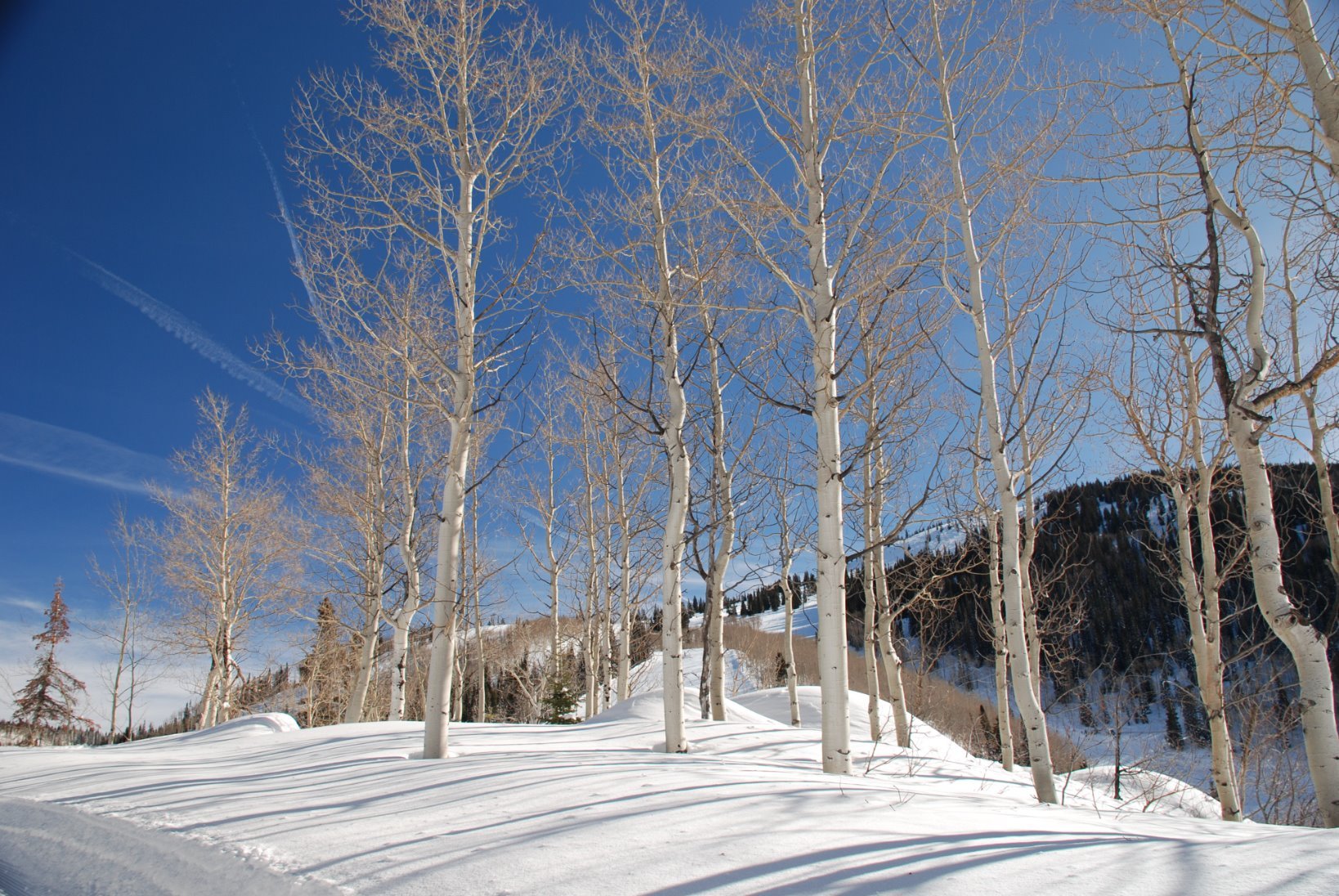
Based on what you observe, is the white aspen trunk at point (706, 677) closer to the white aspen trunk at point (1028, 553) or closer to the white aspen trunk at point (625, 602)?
the white aspen trunk at point (625, 602)

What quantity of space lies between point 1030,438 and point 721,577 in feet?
17.8

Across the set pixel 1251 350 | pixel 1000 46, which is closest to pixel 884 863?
pixel 1251 350

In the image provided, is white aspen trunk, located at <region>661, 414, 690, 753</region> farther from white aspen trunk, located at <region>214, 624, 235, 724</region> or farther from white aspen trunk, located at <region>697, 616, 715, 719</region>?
white aspen trunk, located at <region>214, 624, 235, 724</region>

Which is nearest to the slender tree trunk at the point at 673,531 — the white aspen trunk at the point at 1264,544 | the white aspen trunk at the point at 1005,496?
the white aspen trunk at the point at 1005,496

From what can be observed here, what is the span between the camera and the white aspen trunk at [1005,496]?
5.96 metres

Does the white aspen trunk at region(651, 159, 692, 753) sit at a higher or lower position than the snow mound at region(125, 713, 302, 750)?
higher

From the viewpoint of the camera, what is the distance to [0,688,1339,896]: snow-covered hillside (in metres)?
2.14

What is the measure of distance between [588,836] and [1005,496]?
533 centimetres

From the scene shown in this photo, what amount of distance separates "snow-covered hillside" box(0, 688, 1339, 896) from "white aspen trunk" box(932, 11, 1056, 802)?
1255 millimetres

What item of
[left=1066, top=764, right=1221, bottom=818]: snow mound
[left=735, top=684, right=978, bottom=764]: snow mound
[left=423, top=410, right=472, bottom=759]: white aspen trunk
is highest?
[left=423, top=410, right=472, bottom=759]: white aspen trunk

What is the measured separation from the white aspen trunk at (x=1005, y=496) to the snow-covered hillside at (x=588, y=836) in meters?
1.26

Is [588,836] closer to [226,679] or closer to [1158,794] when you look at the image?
[1158,794]

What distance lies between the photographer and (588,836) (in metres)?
2.59

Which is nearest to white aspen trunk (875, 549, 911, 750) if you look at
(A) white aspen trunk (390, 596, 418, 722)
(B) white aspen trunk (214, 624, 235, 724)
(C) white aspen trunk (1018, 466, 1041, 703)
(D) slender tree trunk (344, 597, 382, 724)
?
(C) white aspen trunk (1018, 466, 1041, 703)
